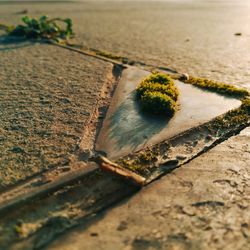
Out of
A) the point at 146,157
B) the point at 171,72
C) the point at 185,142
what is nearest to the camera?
the point at 146,157

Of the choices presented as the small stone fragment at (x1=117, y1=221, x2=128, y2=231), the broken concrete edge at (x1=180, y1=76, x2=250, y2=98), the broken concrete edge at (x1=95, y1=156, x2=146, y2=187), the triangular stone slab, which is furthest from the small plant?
the small stone fragment at (x1=117, y1=221, x2=128, y2=231)

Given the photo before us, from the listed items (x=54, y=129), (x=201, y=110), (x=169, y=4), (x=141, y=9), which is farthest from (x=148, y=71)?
(x=169, y=4)

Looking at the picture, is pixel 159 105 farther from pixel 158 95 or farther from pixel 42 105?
pixel 42 105

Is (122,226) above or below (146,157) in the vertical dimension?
below

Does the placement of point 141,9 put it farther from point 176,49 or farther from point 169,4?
point 176,49

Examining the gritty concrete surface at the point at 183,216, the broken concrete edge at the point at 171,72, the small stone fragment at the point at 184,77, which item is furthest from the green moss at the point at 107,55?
the gritty concrete surface at the point at 183,216

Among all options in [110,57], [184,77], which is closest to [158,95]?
[184,77]

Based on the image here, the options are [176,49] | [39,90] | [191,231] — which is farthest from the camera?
[176,49]
